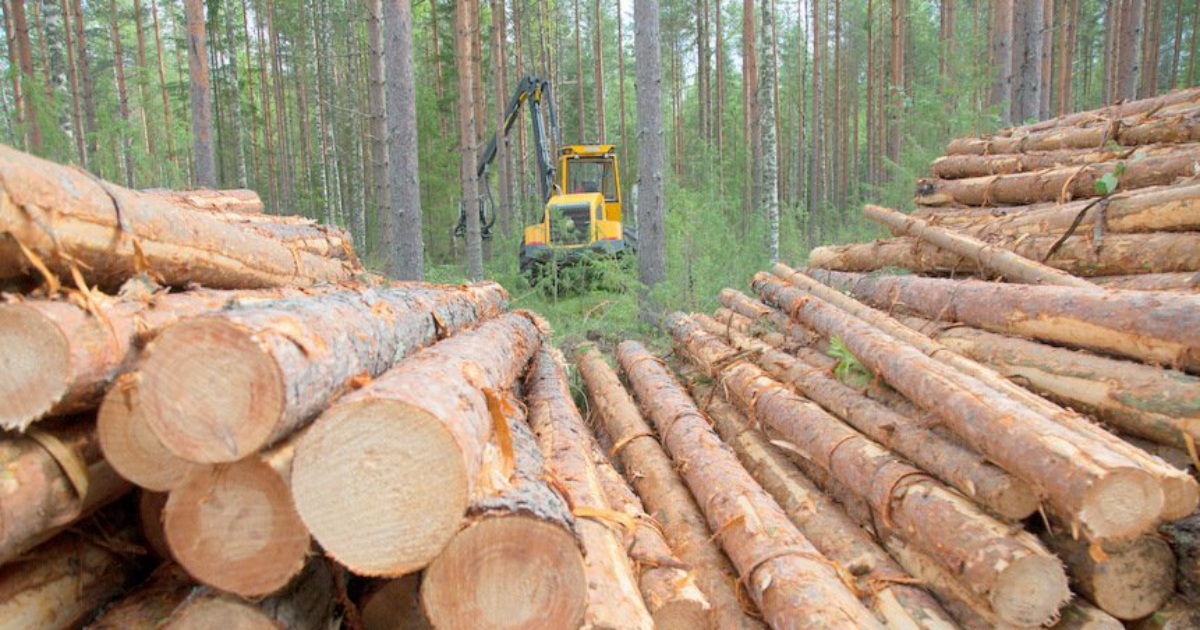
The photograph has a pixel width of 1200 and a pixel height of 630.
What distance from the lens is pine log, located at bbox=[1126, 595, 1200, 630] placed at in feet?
8.52

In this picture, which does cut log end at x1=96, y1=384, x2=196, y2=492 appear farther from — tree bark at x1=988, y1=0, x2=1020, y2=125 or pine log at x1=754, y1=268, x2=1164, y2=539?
tree bark at x1=988, y1=0, x2=1020, y2=125

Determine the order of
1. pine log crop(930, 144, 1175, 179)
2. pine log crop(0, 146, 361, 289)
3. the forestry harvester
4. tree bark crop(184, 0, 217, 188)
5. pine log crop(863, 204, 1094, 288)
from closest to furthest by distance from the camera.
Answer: pine log crop(0, 146, 361, 289) < pine log crop(863, 204, 1094, 288) < pine log crop(930, 144, 1175, 179) < tree bark crop(184, 0, 217, 188) < the forestry harvester

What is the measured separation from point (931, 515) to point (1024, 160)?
5.45 meters

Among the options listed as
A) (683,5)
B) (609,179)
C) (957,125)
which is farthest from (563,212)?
(683,5)

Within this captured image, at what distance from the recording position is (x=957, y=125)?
39.2 feet

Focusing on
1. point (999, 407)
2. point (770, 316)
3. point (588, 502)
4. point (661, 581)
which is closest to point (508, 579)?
point (588, 502)

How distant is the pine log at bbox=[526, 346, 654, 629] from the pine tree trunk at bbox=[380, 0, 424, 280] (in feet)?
15.3

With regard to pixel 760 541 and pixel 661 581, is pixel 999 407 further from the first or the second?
pixel 661 581

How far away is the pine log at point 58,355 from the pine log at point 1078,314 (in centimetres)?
411

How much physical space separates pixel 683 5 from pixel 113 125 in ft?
73.3

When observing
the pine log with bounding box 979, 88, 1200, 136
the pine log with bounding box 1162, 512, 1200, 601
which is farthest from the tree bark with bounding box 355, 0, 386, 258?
the pine log with bounding box 1162, 512, 1200, 601

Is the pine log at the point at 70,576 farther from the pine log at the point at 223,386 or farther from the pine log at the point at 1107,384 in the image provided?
the pine log at the point at 1107,384

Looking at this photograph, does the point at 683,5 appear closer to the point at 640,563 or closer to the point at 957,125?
the point at 957,125

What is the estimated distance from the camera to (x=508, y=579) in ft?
6.44
